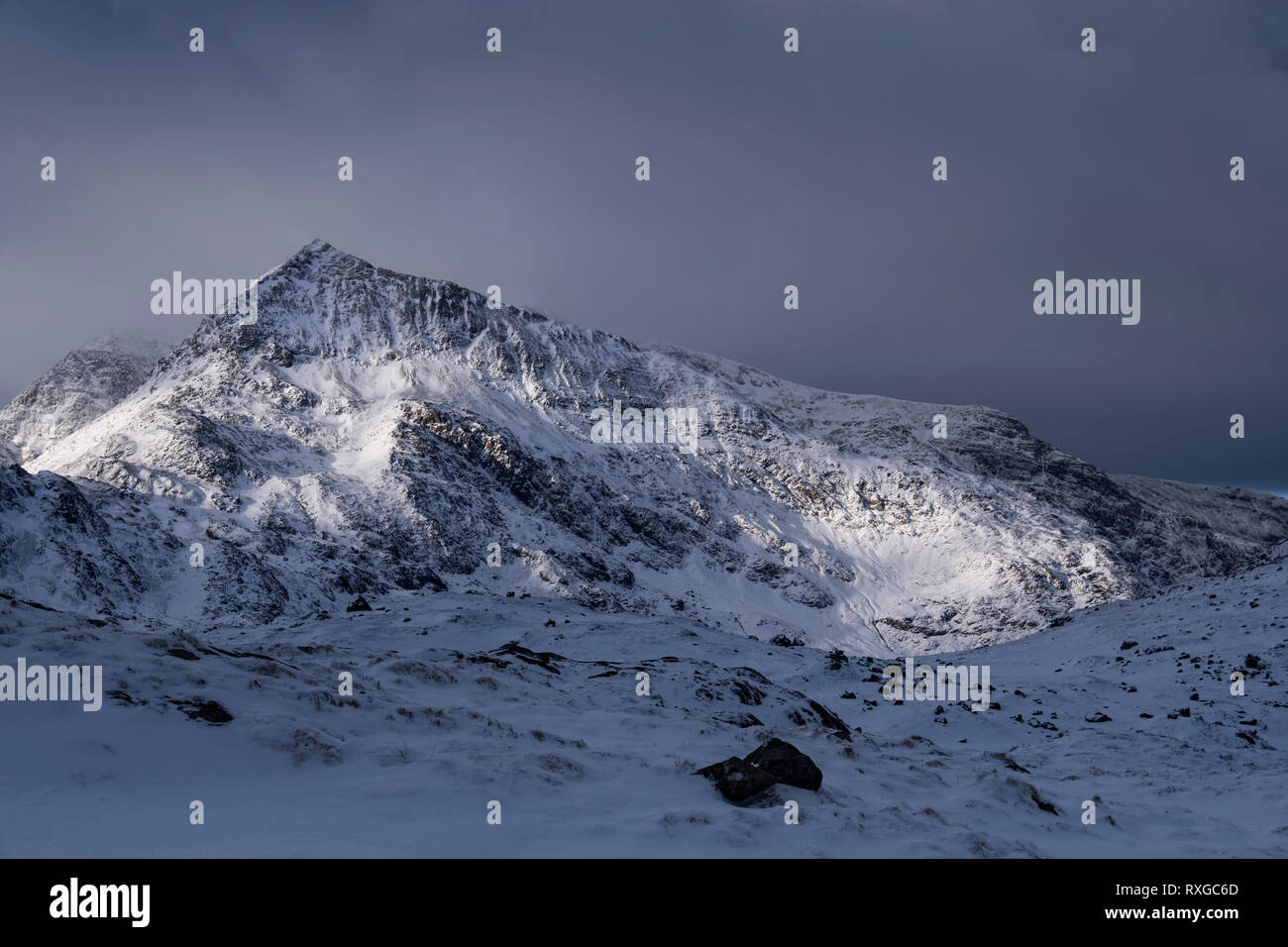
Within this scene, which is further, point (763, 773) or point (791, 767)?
point (791, 767)

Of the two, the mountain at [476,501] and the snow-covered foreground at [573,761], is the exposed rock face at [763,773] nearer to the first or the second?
the snow-covered foreground at [573,761]

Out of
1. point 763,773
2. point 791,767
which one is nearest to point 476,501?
point 791,767

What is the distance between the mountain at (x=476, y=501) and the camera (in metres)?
90.6

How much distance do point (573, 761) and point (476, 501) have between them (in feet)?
386

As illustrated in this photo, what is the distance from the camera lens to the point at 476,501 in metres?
130

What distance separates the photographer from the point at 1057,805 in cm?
1664

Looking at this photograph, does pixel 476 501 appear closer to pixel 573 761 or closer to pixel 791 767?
pixel 573 761

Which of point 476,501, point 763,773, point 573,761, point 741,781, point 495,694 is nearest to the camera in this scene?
point 741,781

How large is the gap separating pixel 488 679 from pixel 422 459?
117155 mm

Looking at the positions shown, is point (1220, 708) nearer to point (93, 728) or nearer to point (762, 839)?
point (762, 839)

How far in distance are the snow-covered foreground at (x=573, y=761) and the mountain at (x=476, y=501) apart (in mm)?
60560

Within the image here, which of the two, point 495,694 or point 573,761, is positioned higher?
point 573,761

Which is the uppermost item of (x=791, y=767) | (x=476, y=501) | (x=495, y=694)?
(x=476, y=501)
